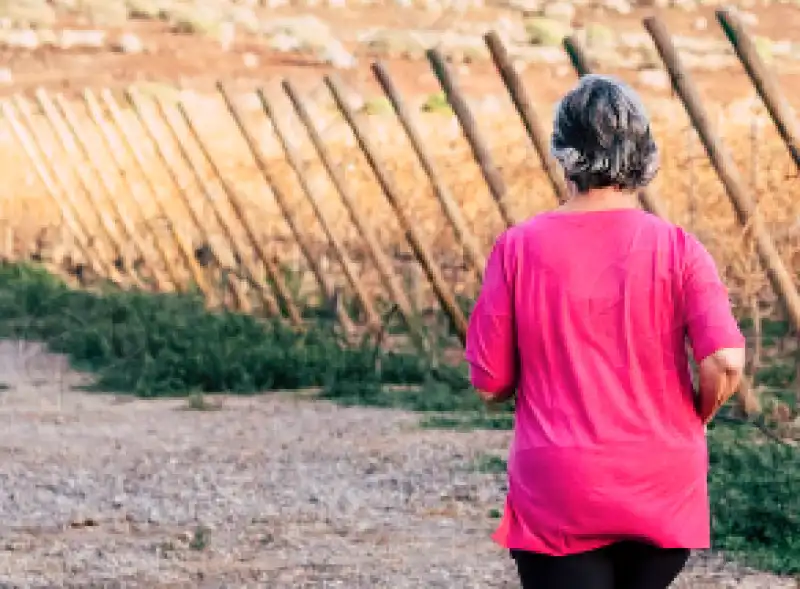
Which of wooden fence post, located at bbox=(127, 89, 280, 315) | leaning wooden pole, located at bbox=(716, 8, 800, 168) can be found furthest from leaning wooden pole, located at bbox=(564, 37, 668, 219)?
wooden fence post, located at bbox=(127, 89, 280, 315)

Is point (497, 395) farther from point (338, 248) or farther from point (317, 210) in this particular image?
point (317, 210)

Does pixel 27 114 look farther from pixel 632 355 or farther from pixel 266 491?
pixel 632 355

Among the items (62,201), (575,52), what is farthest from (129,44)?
(575,52)

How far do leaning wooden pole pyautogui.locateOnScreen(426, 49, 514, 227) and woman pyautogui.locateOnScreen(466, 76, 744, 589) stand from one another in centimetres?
704

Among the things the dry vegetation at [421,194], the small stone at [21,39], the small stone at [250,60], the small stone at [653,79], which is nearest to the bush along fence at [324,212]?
the dry vegetation at [421,194]

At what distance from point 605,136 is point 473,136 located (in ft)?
24.9

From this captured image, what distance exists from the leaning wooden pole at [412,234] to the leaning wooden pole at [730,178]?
2830 mm

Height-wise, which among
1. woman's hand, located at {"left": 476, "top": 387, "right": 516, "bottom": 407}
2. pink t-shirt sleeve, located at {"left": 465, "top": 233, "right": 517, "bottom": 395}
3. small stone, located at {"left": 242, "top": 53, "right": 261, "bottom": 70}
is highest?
small stone, located at {"left": 242, "top": 53, "right": 261, "bottom": 70}

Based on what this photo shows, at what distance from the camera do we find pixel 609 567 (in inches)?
146

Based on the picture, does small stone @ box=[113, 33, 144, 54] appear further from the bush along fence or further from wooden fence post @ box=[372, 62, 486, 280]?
wooden fence post @ box=[372, 62, 486, 280]

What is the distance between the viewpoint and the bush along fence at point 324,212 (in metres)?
9.03

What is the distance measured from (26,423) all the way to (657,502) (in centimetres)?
842

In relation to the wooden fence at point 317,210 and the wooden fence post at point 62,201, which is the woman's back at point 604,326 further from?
the wooden fence post at point 62,201

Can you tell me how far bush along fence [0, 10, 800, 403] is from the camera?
903cm
